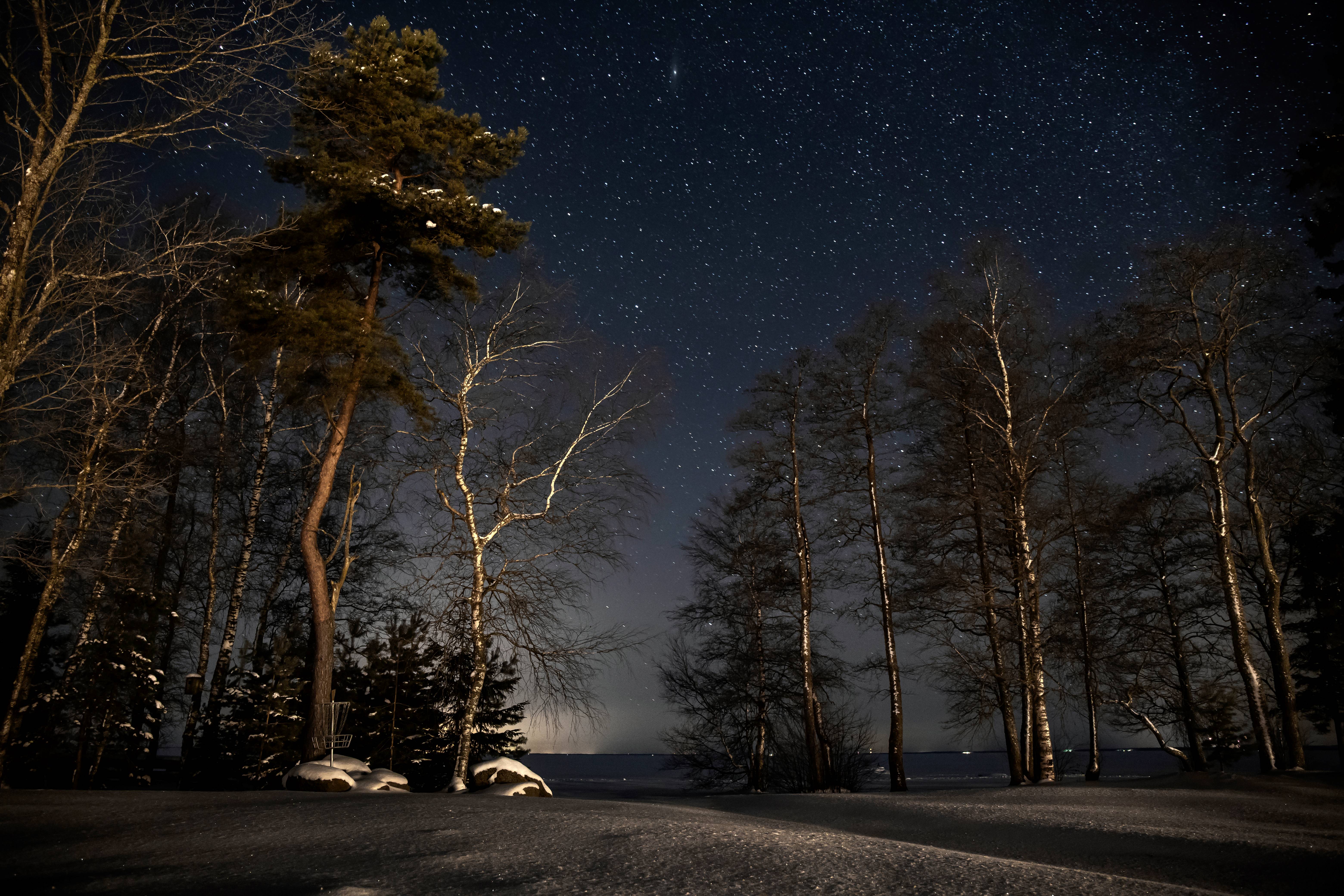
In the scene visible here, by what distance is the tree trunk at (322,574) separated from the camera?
1114 cm

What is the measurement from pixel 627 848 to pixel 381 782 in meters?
7.29

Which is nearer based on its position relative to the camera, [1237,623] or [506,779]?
[506,779]

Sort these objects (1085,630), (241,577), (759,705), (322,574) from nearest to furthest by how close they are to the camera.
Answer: (322,574)
(241,577)
(1085,630)
(759,705)

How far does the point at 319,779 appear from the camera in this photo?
9.97 m

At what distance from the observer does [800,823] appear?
26.5 ft

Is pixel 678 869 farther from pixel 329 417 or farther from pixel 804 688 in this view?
pixel 804 688

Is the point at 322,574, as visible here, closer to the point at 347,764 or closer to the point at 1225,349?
the point at 347,764

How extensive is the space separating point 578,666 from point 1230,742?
25.5 m

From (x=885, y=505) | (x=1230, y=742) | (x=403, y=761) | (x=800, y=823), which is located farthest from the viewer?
(x=1230, y=742)

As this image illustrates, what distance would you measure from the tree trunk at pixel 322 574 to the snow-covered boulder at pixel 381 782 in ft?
3.65

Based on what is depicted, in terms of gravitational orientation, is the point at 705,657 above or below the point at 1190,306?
below

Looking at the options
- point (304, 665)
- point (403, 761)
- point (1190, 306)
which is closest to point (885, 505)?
point (1190, 306)

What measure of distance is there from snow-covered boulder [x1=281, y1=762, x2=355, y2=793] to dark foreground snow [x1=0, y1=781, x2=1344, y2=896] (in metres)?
1.14

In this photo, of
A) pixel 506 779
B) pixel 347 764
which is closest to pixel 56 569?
pixel 347 764
